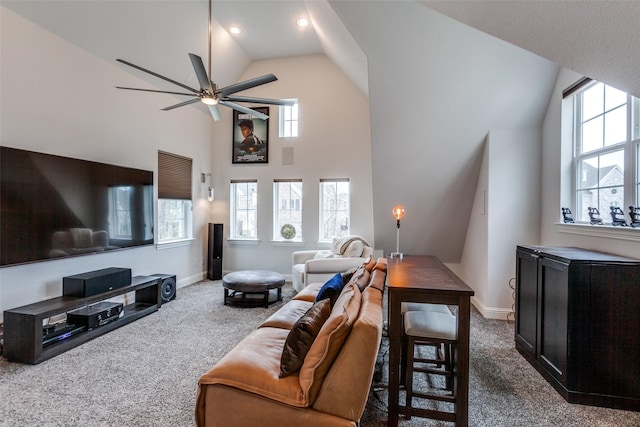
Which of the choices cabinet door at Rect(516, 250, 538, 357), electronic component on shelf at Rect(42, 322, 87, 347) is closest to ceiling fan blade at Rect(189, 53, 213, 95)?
electronic component on shelf at Rect(42, 322, 87, 347)

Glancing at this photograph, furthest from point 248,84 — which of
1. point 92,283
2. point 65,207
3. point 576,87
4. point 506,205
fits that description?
point 506,205

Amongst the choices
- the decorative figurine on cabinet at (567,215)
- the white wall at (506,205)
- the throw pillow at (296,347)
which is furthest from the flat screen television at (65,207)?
the decorative figurine on cabinet at (567,215)

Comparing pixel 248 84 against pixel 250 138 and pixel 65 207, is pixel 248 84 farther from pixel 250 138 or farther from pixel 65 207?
pixel 250 138

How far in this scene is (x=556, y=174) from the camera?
315cm

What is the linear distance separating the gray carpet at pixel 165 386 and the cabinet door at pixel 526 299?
18 centimetres

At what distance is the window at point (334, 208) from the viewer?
5.53 metres

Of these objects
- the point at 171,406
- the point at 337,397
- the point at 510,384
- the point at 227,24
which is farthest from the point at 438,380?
the point at 227,24

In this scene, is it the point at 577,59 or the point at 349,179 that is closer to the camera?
the point at 577,59

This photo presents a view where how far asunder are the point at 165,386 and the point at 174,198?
133 inches

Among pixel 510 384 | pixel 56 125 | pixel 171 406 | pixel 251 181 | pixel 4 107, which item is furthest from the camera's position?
pixel 251 181

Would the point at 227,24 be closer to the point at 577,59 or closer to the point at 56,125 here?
the point at 56,125

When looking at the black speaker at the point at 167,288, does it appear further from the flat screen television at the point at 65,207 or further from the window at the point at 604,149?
the window at the point at 604,149

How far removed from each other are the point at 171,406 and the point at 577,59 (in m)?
3.14

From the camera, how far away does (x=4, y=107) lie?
2.89 meters
